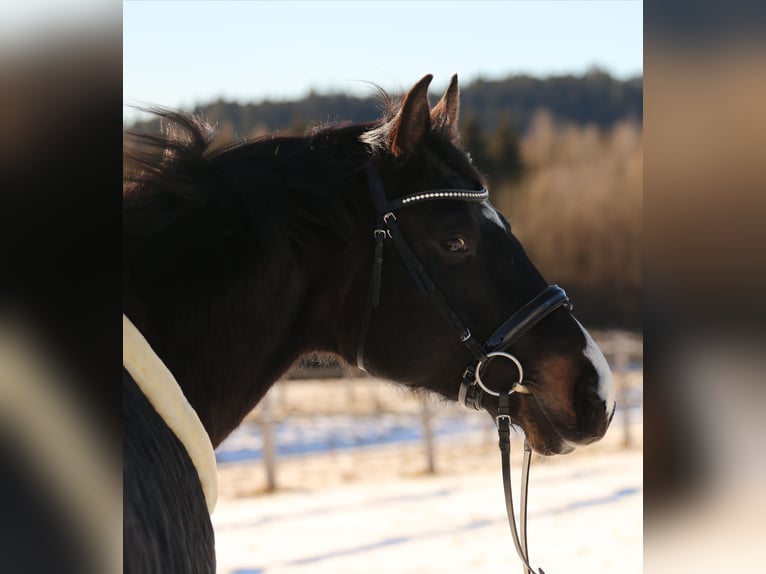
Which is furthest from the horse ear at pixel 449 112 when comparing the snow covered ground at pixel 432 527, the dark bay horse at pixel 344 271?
the snow covered ground at pixel 432 527

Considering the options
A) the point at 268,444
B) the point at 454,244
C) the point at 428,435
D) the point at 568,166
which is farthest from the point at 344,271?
the point at 568,166

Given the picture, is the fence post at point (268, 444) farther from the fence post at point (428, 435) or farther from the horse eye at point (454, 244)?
the horse eye at point (454, 244)

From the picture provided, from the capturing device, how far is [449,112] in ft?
7.14

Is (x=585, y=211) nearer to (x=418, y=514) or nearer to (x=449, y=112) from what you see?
(x=418, y=514)

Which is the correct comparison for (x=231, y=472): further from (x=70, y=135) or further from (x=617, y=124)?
(x=617, y=124)

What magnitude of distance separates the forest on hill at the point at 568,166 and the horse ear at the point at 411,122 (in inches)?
1050

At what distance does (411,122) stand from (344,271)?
424 mm

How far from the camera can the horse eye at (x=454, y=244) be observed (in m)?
1.87

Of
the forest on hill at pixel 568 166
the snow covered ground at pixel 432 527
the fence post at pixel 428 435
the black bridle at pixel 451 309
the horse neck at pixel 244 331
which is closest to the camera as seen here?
A: the horse neck at pixel 244 331

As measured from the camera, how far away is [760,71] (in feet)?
2.64

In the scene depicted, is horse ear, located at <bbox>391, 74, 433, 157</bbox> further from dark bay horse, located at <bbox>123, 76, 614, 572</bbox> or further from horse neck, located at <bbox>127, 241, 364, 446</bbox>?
horse neck, located at <bbox>127, 241, 364, 446</bbox>

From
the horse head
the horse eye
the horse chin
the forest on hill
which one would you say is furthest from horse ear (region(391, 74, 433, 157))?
the forest on hill

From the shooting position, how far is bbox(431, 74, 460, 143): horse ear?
2053 mm

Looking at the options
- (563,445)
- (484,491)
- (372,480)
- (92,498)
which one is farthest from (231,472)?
(92,498)
